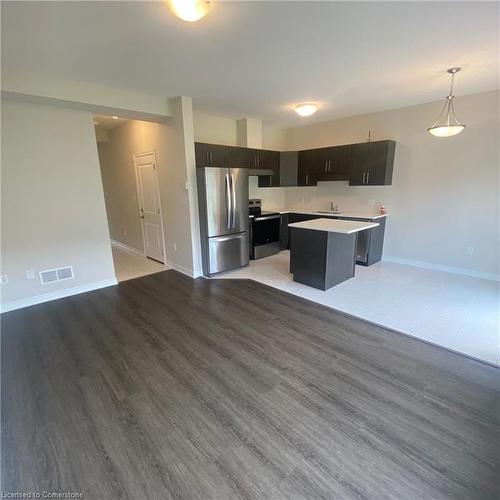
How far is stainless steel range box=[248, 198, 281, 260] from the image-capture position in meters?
5.20

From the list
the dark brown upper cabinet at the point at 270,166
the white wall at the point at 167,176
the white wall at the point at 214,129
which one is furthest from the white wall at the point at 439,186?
the white wall at the point at 167,176

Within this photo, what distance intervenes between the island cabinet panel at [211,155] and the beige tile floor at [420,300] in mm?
1949

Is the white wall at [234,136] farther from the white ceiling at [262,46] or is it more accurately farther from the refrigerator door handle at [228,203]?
the refrigerator door handle at [228,203]

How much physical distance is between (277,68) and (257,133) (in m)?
2.69

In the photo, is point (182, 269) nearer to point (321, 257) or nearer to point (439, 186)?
point (321, 257)

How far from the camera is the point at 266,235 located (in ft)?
18.1

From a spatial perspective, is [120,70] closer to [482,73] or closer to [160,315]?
[160,315]

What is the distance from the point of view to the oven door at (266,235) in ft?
17.3

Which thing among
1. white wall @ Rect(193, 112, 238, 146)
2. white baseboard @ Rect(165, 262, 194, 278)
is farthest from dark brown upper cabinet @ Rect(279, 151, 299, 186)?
white baseboard @ Rect(165, 262, 194, 278)

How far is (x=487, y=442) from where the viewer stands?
1.61 meters

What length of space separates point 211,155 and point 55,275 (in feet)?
9.90

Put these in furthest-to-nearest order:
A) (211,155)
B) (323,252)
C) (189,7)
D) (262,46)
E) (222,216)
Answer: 1. (211,155)
2. (222,216)
3. (323,252)
4. (262,46)
5. (189,7)

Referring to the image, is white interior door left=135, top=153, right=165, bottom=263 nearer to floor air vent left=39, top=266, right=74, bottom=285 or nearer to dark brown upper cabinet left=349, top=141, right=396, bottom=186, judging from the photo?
floor air vent left=39, top=266, right=74, bottom=285

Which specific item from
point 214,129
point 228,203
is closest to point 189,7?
point 228,203
